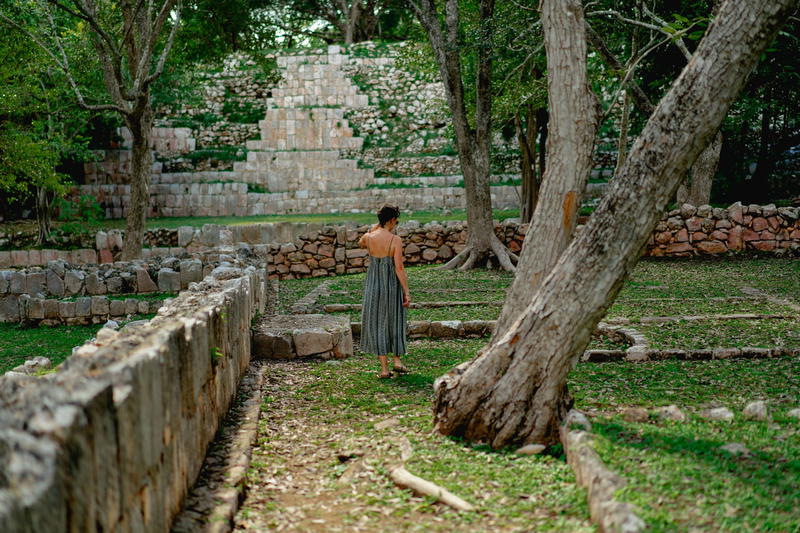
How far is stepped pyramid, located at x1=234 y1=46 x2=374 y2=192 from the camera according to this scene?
89.5 feet

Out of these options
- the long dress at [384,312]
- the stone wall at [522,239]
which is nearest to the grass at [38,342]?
the long dress at [384,312]

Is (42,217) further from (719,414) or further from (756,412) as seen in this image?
(756,412)

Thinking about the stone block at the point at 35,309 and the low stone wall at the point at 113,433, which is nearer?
the low stone wall at the point at 113,433

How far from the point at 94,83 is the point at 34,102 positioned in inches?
171

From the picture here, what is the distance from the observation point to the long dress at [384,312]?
7.66 meters

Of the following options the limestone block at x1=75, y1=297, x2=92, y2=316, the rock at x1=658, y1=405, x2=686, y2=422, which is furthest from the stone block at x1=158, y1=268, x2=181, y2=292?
the rock at x1=658, y1=405, x2=686, y2=422

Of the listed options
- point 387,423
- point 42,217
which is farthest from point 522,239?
point 387,423

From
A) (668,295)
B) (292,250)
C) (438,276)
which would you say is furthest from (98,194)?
(668,295)

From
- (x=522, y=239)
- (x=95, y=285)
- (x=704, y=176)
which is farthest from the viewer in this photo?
(x=704, y=176)

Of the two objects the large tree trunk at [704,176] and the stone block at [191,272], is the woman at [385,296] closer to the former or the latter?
the stone block at [191,272]

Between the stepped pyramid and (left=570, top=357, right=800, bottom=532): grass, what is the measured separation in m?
20.8

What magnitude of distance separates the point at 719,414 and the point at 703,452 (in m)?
1.05

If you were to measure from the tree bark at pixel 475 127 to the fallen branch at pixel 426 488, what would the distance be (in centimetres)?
1120

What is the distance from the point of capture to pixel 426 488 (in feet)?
14.3
